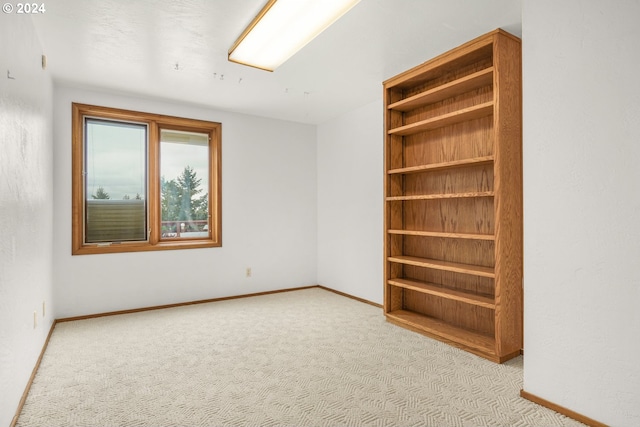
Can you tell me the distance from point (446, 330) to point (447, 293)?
0.34 m

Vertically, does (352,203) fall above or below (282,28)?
below

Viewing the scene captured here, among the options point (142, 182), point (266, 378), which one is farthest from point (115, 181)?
point (266, 378)

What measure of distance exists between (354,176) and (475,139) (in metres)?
1.75

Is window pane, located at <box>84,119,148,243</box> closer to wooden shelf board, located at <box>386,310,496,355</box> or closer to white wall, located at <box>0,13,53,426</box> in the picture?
white wall, located at <box>0,13,53,426</box>

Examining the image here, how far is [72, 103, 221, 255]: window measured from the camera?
12.2 feet

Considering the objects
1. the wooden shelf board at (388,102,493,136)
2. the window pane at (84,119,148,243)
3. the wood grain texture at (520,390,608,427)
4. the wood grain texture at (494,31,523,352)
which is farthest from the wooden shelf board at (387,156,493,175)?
the window pane at (84,119,148,243)

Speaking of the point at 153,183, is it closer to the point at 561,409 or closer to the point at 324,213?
the point at 324,213

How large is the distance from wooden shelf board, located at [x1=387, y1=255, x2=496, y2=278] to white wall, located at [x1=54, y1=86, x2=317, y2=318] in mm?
1974

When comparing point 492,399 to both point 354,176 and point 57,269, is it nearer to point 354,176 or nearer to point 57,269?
point 354,176

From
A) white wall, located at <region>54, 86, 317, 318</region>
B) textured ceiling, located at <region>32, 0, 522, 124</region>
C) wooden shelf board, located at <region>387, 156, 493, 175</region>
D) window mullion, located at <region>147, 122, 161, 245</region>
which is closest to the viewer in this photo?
textured ceiling, located at <region>32, 0, 522, 124</region>

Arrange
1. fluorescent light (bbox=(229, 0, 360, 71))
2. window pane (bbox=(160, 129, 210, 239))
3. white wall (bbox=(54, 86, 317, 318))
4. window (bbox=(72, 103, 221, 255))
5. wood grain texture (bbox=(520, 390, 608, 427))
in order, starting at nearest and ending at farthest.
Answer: wood grain texture (bbox=(520, 390, 608, 427)) < fluorescent light (bbox=(229, 0, 360, 71)) < white wall (bbox=(54, 86, 317, 318)) < window (bbox=(72, 103, 221, 255)) < window pane (bbox=(160, 129, 210, 239))

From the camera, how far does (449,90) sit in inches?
114

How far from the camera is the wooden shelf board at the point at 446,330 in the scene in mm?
2598

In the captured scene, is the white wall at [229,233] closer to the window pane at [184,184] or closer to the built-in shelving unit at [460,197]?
the window pane at [184,184]
